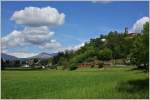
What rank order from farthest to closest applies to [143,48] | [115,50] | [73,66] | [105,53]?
1. [73,66]
2. [105,53]
3. [115,50]
4. [143,48]

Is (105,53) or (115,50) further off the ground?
(115,50)

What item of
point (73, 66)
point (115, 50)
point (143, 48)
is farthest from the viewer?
point (73, 66)

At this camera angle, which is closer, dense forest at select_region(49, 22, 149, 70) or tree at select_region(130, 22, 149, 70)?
tree at select_region(130, 22, 149, 70)

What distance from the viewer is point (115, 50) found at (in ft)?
68.5

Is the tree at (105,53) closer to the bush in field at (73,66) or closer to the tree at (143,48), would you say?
the bush in field at (73,66)

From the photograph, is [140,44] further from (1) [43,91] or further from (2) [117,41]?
(2) [117,41]

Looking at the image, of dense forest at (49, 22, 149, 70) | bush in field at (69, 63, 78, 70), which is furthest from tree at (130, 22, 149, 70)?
bush in field at (69, 63, 78, 70)

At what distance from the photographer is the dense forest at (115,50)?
13133mm

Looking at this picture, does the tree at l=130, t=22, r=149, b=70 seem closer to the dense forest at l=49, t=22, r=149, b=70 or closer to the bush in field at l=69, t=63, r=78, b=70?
the dense forest at l=49, t=22, r=149, b=70

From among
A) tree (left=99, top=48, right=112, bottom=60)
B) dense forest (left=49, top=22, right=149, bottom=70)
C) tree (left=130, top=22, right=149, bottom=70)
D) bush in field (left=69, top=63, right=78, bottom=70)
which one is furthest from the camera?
bush in field (left=69, top=63, right=78, bottom=70)

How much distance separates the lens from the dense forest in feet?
43.1

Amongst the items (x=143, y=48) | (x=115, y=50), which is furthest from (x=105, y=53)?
(x=143, y=48)

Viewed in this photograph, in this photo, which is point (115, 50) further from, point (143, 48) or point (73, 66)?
point (143, 48)

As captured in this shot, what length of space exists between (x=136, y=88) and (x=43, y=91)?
3430mm
